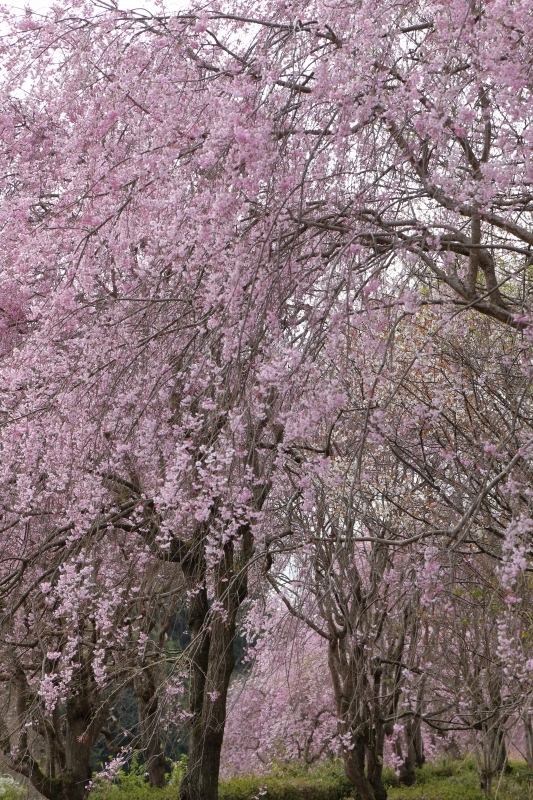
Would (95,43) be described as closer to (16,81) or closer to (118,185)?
(16,81)

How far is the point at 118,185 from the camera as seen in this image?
4652 millimetres

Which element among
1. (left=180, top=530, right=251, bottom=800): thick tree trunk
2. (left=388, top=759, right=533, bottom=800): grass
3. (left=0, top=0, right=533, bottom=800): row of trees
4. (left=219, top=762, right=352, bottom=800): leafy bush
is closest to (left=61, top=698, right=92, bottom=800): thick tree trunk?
(left=219, top=762, right=352, bottom=800): leafy bush

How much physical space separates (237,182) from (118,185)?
46.4 inches

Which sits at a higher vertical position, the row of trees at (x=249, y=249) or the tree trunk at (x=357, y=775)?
the row of trees at (x=249, y=249)

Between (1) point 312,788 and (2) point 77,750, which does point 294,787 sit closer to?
(1) point 312,788

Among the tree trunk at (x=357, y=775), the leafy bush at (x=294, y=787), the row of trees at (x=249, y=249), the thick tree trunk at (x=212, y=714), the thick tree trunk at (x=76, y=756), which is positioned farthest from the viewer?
the leafy bush at (x=294, y=787)

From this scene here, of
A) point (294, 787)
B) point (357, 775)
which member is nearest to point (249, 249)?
point (357, 775)

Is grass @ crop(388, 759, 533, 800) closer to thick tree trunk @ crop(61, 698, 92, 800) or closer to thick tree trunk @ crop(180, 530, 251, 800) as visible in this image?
thick tree trunk @ crop(180, 530, 251, 800)

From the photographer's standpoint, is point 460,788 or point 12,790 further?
point 460,788

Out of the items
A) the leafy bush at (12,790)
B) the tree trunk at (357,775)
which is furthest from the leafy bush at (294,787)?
the leafy bush at (12,790)

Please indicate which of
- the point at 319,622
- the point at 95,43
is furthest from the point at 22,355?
the point at 319,622

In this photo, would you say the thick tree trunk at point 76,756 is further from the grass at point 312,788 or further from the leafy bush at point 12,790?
the leafy bush at point 12,790

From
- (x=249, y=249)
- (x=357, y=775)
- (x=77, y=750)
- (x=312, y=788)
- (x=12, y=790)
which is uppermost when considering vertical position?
(x=249, y=249)

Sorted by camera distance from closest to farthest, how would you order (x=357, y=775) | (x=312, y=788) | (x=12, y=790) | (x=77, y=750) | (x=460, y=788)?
(x=357, y=775)
(x=77, y=750)
(x=12, y=790)
(x=312, y=788)
(x=460, y=788)
